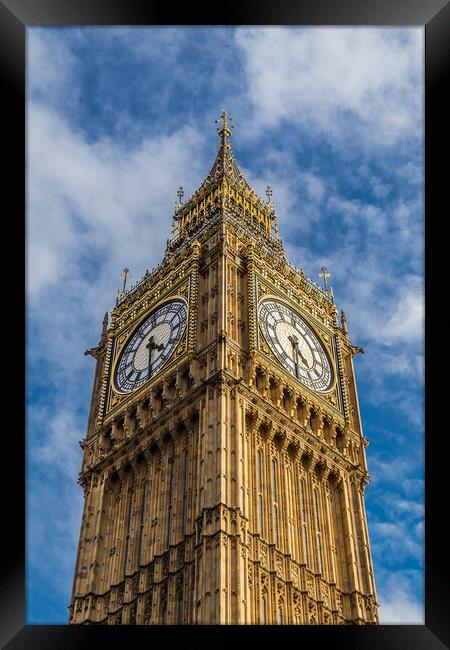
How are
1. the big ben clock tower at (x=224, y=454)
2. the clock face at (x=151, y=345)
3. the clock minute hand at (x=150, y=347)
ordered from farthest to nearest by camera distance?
the clock minute hand at (x=150, y=347) < the clock face at (x=151, y=345) < the big ben clock tower at (x=224, y=454)

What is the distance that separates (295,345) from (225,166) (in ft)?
69.0

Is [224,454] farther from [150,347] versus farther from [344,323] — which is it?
[344,323]

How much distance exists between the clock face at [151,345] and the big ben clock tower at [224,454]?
103 millimetres

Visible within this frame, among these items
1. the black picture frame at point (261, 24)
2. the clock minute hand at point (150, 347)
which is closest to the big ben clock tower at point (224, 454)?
the clock minute hand at point (150, 347)

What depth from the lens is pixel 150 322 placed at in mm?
53250

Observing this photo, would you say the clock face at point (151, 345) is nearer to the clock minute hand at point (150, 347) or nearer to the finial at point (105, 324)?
the clock minute hand at point (150, 347)

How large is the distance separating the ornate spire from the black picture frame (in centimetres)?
5563

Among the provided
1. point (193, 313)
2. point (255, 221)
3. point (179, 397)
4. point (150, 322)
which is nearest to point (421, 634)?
point (179, 397)

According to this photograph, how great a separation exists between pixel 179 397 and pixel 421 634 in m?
37.0

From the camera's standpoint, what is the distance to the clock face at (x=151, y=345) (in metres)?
49.9

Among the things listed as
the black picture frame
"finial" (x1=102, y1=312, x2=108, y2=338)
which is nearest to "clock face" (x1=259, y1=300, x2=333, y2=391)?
"finial" (x1=102, y1=312, x2=108, y2=338)

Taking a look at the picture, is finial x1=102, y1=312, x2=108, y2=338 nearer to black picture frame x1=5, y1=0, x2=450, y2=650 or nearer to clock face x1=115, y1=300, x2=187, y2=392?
clock face x1=115, y1=300, x2=187, y2=392

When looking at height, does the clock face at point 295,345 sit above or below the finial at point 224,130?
below

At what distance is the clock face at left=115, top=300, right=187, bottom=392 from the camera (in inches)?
1966
